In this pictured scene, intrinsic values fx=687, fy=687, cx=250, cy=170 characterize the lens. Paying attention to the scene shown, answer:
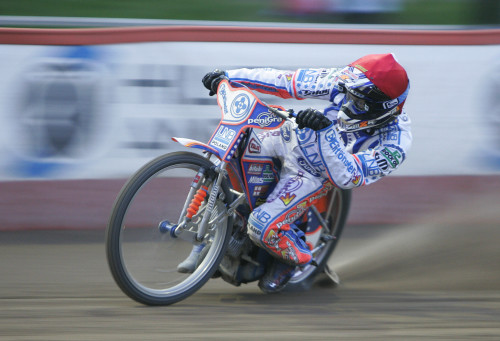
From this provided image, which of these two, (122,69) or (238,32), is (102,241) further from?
(238,32)

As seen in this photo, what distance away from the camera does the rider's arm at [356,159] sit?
4.14 metres

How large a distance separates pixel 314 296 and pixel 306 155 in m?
1.06

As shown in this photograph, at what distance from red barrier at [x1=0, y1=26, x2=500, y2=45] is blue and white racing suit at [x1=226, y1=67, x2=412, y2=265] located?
5.43ft

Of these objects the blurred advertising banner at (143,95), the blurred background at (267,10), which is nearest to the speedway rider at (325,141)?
the blurred advertising banner at (143,95)

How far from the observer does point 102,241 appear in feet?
19.4

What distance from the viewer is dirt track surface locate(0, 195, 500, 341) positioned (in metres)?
3.80

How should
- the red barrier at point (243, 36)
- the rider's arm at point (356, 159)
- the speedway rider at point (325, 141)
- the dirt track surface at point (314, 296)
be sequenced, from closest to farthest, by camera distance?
the dirt track surface at point (314, 296) < the rider's arm at point (356, 159) < the speedway rider at point (325, 141) < the red barrier at point (243, 36)

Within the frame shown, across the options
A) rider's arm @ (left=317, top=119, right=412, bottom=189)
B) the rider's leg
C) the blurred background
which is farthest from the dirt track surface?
the blurred background

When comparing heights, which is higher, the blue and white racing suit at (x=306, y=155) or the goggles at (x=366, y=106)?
the goggles at (x=366, y=106)

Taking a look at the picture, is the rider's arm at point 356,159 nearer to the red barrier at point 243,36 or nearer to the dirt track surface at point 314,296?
the dirt track surface at point 314,296

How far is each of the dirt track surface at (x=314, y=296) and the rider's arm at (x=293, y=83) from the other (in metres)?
1.39

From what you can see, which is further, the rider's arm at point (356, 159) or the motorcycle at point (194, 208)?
the rider's arm at point (356, 159)

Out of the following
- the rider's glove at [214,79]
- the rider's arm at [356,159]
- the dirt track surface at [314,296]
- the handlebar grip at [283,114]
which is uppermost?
the rider's glove at [214,79]

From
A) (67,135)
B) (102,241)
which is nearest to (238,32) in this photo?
(67,135)
